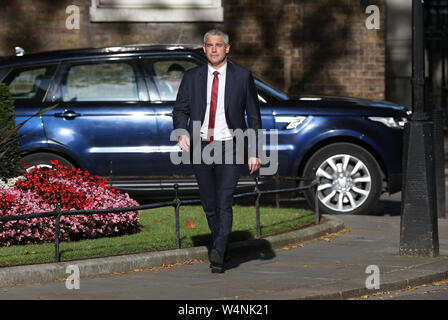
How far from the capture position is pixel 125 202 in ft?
32.7

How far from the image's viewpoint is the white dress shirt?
27.0ft

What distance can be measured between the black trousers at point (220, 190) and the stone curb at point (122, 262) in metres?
0.64

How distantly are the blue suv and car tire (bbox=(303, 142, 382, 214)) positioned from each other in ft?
0.04

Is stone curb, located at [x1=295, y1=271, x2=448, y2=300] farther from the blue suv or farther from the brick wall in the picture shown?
the brick wall

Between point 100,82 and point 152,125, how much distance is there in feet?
2.88

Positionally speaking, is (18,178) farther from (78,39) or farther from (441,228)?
(78,39)

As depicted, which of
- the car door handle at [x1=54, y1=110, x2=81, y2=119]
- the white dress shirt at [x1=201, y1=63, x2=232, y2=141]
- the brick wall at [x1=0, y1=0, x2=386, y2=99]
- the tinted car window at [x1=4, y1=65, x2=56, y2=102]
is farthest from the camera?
the brick wall at [x1=0, y1=0, x2=386, y2=99]

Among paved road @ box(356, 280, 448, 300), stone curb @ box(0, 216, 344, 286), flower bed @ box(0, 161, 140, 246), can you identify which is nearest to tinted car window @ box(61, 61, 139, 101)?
flower bed @ box(0, 161, 140, 246)

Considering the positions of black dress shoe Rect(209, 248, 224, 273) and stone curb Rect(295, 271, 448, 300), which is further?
black dress shoe Rect(209, 248, 224, 273)

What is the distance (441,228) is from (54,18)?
9111 millimetres

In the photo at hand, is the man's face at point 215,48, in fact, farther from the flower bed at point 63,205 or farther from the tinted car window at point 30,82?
the tinted car window at point 30,82

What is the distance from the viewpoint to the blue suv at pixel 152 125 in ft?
39.0
